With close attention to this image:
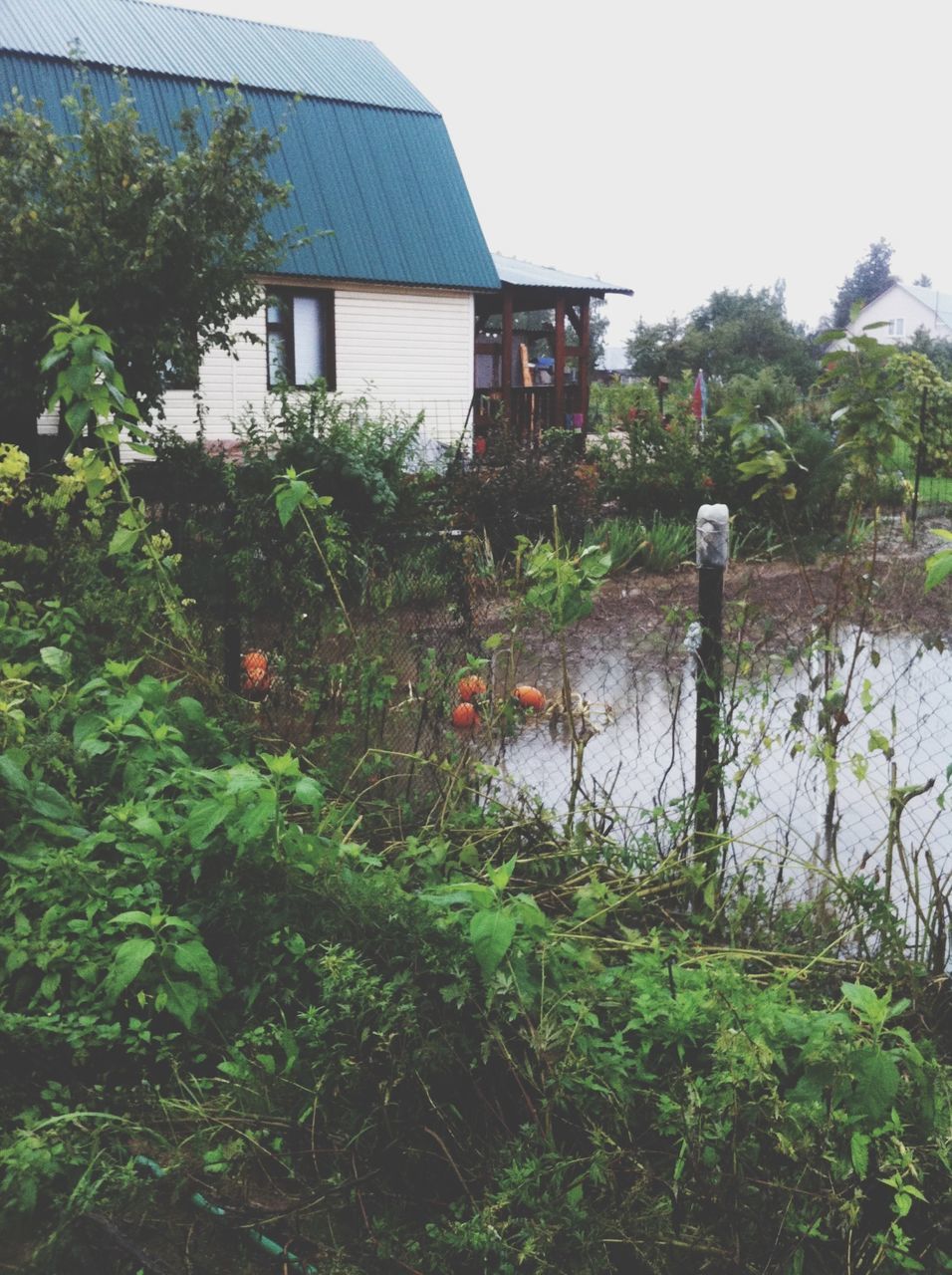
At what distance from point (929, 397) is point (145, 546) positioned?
16209mm

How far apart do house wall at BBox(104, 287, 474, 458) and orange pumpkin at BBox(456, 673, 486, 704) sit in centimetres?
1249

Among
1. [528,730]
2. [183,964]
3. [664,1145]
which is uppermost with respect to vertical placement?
[183,964]

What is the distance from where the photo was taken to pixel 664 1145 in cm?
259

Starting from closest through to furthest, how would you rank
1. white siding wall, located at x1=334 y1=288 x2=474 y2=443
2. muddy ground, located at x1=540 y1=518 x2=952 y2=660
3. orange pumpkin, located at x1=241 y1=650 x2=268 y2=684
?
orange pumpkin, located at x1=241 y1=650 x2=268 y2=684, muddy ground, located at x1=540 y1=518 x2=952 y2=660, white siding wall, located at x1=334 y1=288 x2=474 y2=443

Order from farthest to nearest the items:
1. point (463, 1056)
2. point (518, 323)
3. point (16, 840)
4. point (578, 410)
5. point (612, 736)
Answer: point (518, 323) → point (578, 410) → point (612, 736) → point (16, 840) → point (463, 1056)

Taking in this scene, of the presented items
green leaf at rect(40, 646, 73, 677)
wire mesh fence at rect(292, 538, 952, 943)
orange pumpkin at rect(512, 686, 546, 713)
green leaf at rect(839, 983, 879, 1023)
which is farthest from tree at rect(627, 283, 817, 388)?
green leaf at rect(839, 983, 879, 1023)

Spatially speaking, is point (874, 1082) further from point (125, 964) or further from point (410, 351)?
point (410, 351)

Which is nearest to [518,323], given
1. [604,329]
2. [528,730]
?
[604,329]

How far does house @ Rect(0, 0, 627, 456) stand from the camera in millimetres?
16719

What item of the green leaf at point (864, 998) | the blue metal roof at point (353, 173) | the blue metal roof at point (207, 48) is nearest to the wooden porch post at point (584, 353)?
the blue metal roof at point (353, 173)

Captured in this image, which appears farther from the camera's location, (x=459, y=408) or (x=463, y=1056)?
(x=459, y=408)

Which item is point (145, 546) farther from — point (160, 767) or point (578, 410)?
point (578, 410)

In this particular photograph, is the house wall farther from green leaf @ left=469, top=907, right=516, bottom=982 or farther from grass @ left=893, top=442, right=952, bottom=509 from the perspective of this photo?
green leaf @ left=469, top=907, right=516, bottom=982

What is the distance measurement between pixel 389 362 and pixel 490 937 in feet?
56.0
